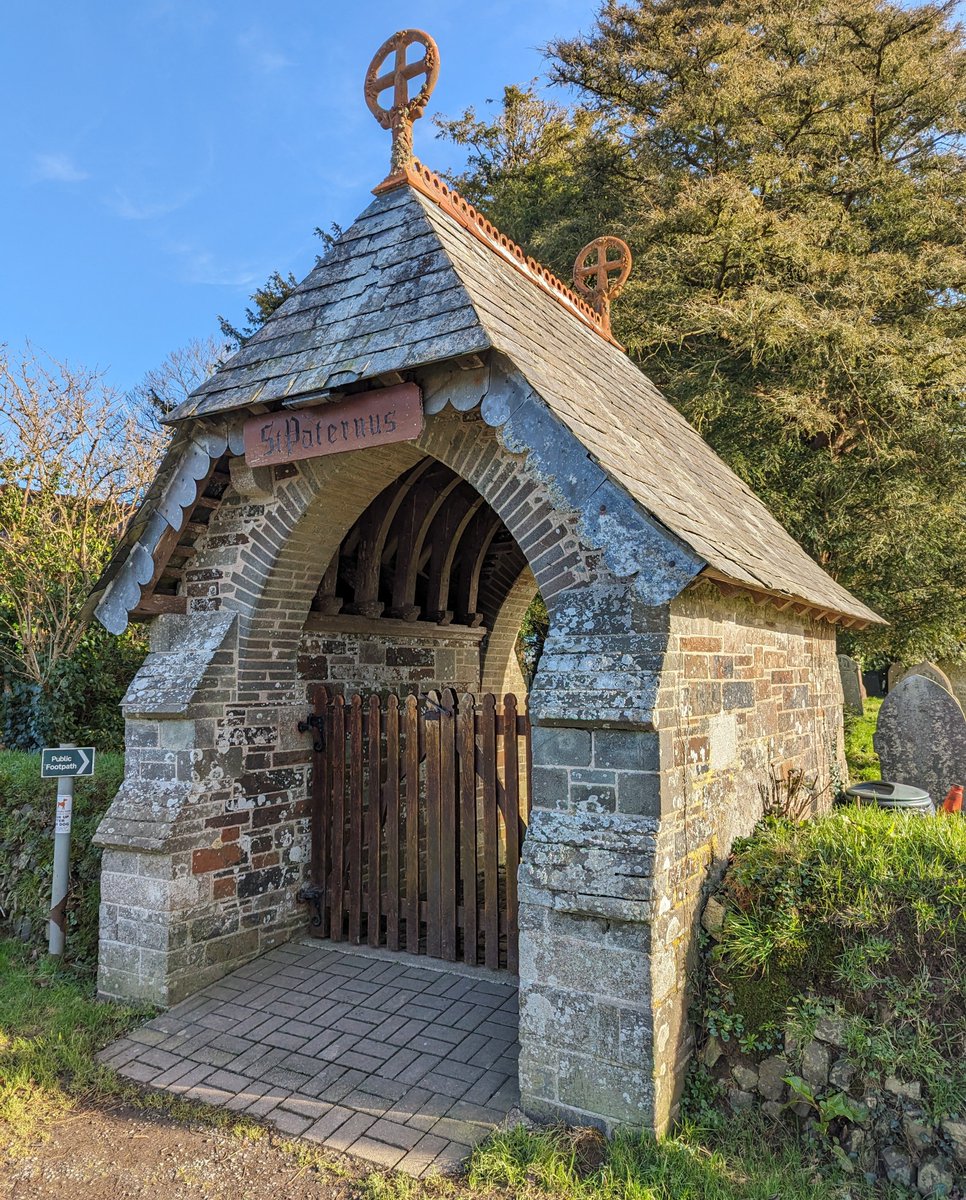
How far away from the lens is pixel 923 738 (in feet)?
28.9

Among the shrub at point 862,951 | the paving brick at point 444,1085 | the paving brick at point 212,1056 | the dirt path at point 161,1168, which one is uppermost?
the shrub at point 862,951

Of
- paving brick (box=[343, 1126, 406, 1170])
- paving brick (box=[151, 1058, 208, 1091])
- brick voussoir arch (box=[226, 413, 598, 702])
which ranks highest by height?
brick voussoir arch (box=[226, 413, 598, 702])

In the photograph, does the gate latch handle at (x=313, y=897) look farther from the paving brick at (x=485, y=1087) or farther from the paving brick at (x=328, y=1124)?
the paving brick at (x=485, y=1087)

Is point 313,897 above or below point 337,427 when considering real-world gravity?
below

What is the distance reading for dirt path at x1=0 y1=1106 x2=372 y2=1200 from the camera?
331cm

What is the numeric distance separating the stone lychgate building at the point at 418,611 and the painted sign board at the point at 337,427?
2 centimetres

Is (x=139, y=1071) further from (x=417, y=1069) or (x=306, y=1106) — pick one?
(x=417, y=1069)

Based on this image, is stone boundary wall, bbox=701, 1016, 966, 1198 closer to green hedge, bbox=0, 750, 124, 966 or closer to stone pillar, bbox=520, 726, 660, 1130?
stone pillar, bbox=520, 726, 660, 1130

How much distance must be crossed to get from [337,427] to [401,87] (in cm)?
244

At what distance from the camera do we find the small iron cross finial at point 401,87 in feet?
16.6

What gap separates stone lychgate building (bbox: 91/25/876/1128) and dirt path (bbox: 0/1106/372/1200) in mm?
1083

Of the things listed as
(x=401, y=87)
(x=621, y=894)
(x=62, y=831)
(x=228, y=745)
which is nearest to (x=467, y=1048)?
(x=621, y=894)

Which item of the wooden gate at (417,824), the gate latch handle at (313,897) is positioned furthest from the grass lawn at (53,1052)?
the wooden gate at (417,824)

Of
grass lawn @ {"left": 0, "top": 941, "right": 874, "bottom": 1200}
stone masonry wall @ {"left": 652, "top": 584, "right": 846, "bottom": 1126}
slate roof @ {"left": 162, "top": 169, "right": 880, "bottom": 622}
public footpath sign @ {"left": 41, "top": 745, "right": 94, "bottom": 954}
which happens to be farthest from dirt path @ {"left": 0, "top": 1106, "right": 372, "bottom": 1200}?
slate roof @ {"left": 162, "top": 169, "right": 880, "bottom": 622}
